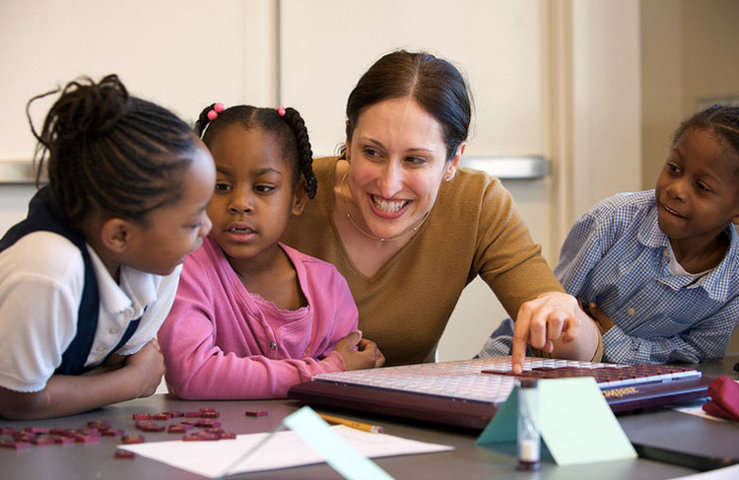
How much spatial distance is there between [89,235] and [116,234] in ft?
0.10

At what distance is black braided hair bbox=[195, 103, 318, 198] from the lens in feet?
4.70

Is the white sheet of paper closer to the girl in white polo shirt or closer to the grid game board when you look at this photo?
the grid game board

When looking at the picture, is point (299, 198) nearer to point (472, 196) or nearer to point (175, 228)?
point (472, 196)

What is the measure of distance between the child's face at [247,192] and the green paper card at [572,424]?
62 cm

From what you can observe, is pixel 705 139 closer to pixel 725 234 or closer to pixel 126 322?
pixel 725 234

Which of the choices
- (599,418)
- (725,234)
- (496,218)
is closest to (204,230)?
(599,418)

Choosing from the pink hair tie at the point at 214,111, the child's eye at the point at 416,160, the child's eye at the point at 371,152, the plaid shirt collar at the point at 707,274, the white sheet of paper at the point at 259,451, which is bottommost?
the white sheet of paper at the point at 259,451

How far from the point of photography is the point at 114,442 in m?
0.88

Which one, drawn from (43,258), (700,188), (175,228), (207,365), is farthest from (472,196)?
(43,258)

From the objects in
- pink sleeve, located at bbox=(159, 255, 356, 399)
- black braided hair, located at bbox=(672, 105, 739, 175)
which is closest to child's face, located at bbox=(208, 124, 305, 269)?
pink sleeve, located at bbox=(159, 255, 356, 399)

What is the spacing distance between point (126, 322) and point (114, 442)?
7.4 inches

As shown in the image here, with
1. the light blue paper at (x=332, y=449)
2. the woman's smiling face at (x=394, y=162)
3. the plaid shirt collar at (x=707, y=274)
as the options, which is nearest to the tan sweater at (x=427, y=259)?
the woman's smiling face at (x=394, y=162)

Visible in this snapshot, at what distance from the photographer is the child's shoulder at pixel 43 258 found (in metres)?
0.90

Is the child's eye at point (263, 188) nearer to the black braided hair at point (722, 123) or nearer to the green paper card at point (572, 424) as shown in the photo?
the green paper card at point (572, 424)
